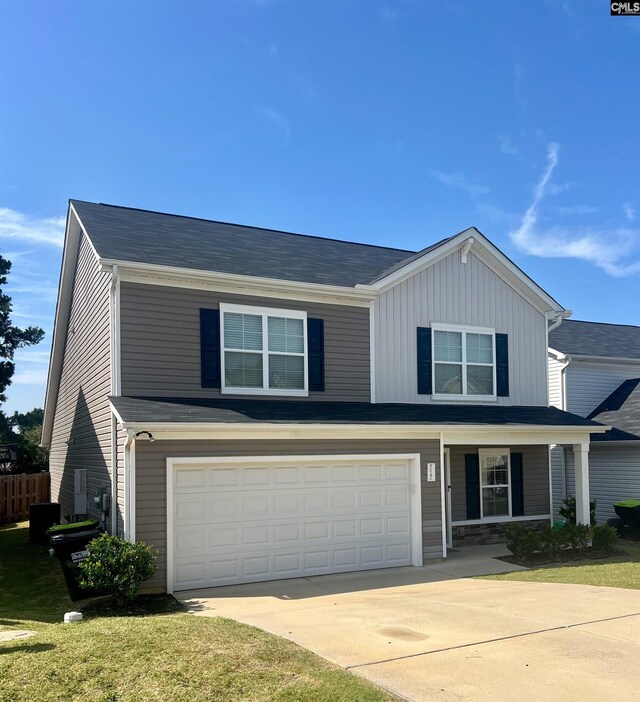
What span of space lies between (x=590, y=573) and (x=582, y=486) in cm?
344

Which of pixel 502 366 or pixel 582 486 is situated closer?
pixel 582 486

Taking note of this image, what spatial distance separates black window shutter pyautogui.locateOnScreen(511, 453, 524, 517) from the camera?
16625 mm

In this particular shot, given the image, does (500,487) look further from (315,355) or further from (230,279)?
(230,279)

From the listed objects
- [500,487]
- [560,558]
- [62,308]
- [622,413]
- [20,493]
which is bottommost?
[560,558]

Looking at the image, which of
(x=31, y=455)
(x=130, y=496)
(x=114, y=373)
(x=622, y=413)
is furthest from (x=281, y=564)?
(x=31, y=455)

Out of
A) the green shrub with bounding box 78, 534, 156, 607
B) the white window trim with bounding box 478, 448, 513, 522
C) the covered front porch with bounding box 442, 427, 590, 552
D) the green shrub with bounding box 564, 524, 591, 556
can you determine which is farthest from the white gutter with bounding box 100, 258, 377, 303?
the green shrub with bounding box 564, 524, 591, 556

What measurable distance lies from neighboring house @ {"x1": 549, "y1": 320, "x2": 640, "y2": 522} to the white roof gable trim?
4271 millimetres

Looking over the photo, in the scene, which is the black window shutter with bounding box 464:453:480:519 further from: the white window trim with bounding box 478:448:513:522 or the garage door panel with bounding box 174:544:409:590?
the garage door panel with bounding box 174:544:409:590

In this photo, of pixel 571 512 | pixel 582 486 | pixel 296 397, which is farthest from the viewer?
pixel 571 512

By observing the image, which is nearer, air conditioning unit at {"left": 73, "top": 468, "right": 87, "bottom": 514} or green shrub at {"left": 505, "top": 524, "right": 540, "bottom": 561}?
green shrub at {"left": 505, "top": 524, "right": 540, "bottom": 561}

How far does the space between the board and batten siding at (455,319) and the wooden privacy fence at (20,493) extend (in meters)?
14.7

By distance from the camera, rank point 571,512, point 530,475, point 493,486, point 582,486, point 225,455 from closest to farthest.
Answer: point 225,455
point 582,486
point 571,512
point 493,486
point 530,475

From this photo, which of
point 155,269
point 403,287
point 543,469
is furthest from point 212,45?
point 543,469

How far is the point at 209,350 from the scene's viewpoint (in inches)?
503
